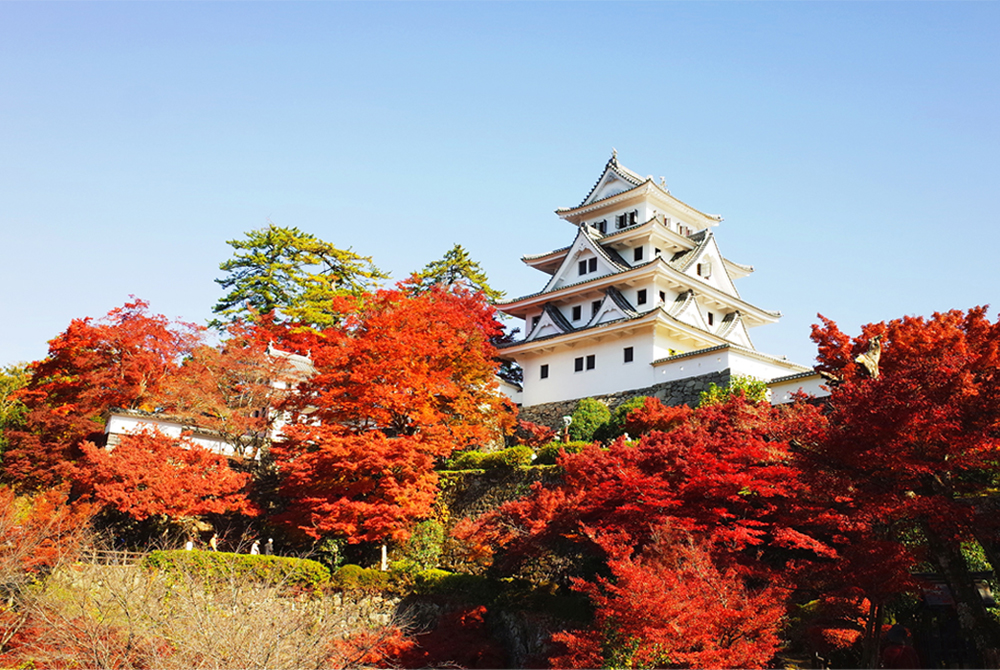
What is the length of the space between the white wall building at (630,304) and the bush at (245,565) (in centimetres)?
1454

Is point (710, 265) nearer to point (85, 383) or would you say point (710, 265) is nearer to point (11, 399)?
point (85, 383)

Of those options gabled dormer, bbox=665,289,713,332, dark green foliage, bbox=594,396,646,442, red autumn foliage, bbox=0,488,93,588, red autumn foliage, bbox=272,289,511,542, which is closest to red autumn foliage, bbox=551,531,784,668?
red autumn foliage, bbox=272,289,511,542

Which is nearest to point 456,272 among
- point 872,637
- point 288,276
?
point 288,276

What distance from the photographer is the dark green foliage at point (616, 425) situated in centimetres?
2545

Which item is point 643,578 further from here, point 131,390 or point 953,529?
point 131,390

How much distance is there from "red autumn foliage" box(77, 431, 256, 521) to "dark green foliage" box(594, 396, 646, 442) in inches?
454

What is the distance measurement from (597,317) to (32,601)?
23.2m

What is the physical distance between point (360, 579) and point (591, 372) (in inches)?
565

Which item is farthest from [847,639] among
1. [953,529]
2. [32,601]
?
[32,601]

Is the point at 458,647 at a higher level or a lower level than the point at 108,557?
lower

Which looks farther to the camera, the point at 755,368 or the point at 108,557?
the point at 755,368

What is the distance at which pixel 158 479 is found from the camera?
21125 mm

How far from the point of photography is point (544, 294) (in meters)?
34.9

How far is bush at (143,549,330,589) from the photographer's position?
755 inches
